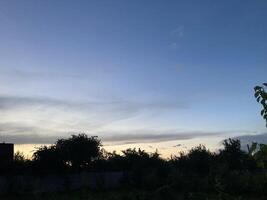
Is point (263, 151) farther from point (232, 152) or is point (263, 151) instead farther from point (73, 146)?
point (232, 152)

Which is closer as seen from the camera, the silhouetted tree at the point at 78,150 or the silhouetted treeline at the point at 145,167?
the silhouetted treeline at the point at 145,167

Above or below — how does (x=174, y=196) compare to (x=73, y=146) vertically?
below

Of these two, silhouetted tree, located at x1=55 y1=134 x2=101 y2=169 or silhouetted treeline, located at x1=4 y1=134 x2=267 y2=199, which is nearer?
silhouetted treeline, located at x1=4 y1=134 x2=267 y2=199

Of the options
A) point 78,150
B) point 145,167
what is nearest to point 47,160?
point 78,150

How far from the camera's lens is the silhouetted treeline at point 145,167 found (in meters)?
43.2

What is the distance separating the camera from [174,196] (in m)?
22.5

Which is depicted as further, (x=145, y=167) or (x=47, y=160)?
(x=145, y=167)

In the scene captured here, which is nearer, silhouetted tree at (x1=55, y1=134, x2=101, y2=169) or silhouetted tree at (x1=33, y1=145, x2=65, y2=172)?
silhouetted tree at (x1=33, y1=145, x2=65, y2=172)

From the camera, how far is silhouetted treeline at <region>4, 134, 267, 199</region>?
43.2 metres

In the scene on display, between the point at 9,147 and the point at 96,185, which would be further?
the point at 9,147

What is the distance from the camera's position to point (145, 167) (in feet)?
172

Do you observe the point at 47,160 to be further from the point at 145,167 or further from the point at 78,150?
the point at 145,167

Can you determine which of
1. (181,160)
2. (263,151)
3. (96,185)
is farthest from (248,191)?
(263,151)

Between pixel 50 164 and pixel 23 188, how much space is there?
8661 mm
